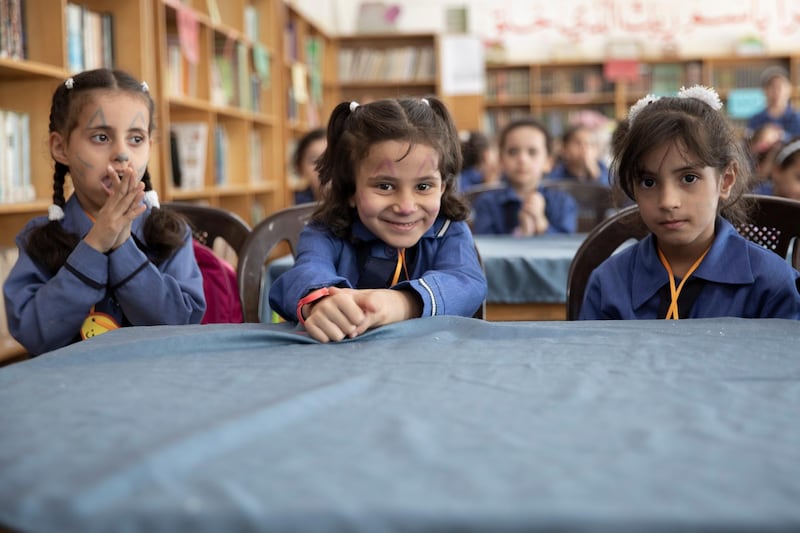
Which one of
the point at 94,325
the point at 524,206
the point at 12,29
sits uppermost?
the point at 12,29

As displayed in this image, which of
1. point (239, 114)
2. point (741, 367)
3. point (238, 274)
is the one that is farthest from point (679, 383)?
point (239, 114)

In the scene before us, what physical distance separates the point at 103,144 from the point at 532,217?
1.85 meters

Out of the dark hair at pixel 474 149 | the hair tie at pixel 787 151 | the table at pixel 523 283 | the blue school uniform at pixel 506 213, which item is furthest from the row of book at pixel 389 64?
the table at pixel 523 283

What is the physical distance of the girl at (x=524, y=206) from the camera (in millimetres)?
3059

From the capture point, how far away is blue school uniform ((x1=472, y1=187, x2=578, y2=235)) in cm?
313

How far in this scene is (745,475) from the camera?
0.47 metres

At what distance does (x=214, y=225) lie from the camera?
6.01 ft

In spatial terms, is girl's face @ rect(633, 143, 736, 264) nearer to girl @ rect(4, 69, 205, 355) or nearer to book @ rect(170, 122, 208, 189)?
girl @ rect(4, 69, 205, 355)

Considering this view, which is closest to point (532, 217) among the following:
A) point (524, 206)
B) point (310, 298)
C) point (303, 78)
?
point (524, 206)

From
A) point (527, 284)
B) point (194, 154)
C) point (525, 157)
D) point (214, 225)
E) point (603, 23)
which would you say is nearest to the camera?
point (214, 225)

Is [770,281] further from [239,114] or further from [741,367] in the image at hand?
[239,114]

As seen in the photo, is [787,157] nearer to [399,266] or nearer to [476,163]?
[399,266]

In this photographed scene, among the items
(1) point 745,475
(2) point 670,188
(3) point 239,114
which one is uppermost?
(3) point 239,114

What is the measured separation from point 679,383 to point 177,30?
3701mm
